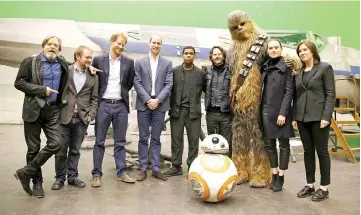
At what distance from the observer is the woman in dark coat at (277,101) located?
322cm

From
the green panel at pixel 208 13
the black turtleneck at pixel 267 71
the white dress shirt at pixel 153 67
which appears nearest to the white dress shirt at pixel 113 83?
the white dress shirt at pixel 153 67

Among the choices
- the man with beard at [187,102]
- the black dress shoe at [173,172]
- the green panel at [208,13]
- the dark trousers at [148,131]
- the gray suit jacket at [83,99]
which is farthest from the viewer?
the green panel at [208,13]

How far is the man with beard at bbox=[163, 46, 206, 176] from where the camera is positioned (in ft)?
12.3

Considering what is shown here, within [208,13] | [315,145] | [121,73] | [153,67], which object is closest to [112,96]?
[121,73]

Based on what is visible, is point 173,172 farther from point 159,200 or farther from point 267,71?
point 267,71

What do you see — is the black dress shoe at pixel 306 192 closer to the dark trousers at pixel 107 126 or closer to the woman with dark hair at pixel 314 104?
the woman with dark hair at pixel 314 104

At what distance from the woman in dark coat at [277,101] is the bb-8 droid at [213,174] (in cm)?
55

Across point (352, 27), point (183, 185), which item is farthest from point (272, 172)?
point (352, 27)

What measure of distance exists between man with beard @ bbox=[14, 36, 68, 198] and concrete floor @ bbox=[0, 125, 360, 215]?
254 millimetres

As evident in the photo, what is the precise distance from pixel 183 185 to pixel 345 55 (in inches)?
175

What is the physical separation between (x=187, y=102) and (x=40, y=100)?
1466 millimetres

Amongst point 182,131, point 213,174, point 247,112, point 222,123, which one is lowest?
point 213,174

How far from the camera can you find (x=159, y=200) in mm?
3078

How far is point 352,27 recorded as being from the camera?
20.8ft
